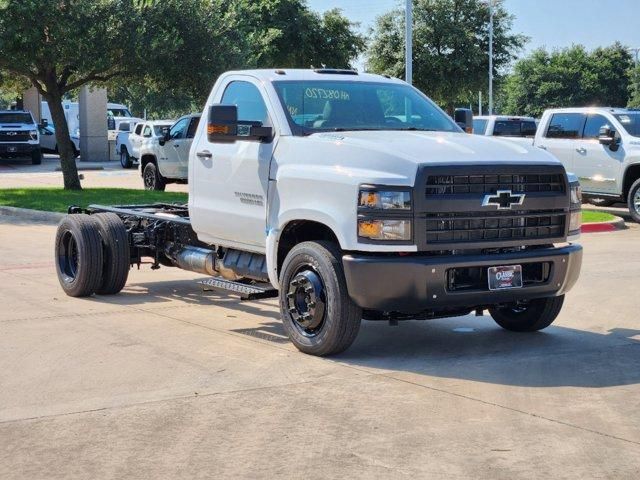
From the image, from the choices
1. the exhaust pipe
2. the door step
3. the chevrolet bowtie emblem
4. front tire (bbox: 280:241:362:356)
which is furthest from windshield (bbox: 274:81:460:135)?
the exhaust pipe

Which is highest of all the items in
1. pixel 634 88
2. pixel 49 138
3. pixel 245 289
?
pixel 634 88

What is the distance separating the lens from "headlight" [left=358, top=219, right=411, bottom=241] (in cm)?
756

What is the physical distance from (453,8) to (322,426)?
4779 centimetres

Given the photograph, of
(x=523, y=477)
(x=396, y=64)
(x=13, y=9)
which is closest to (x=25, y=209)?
(x=13, y=9)

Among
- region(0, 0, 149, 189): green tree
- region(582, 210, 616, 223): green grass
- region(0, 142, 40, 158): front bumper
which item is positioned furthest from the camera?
region(0, 142, 40, 158): front bumper

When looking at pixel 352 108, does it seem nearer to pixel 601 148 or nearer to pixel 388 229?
pixel 388 229

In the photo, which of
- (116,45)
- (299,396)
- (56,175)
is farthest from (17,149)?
(299,396)

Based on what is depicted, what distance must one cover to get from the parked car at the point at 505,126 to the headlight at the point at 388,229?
20.2 m

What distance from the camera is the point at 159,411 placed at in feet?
21.8

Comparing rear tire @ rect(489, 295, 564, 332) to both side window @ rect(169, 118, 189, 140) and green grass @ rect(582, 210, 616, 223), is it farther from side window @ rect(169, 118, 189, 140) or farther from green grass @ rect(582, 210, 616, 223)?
side window @ rect(169, 118, 189, 140)

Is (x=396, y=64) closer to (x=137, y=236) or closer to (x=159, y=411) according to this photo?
(x=137, y=236)

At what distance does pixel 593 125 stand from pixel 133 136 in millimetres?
21081

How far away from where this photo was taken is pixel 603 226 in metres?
18.6

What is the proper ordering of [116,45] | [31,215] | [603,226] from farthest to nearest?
1. [116,45]
2. [31,215]
3. [603,226]
